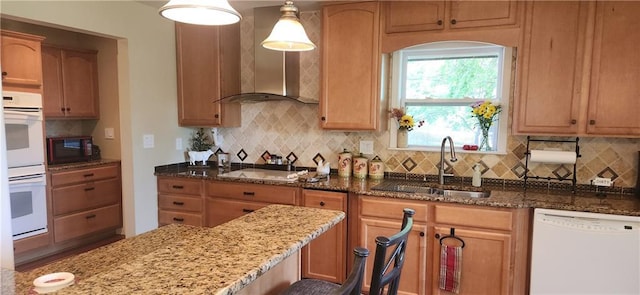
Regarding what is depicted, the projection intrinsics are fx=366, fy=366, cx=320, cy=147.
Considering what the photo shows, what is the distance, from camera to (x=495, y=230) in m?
2.35

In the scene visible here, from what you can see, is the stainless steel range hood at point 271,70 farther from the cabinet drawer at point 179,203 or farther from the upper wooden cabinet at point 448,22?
the cabinet drawer at point 179,203

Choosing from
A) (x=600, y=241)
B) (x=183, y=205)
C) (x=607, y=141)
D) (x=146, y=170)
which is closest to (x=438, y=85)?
(x=607, y=141)

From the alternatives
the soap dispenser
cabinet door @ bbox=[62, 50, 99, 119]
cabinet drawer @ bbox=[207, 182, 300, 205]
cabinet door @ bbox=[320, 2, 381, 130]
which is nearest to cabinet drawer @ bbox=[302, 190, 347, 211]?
cabinet drawer @ bbox=[207, 182, 300, 205]

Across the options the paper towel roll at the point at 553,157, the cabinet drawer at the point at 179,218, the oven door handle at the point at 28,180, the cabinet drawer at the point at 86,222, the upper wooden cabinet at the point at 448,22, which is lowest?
the cabinet drawer at the point at 86,222

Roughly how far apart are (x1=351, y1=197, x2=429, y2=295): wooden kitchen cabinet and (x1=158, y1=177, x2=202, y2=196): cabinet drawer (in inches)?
59.8

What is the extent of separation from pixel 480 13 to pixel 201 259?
2.52m

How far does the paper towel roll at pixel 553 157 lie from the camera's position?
2.49m

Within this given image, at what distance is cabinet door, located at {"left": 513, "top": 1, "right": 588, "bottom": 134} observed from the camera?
239cm

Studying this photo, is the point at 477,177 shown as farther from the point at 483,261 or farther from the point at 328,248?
the point at 328,248

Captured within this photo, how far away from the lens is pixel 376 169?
3111 mm

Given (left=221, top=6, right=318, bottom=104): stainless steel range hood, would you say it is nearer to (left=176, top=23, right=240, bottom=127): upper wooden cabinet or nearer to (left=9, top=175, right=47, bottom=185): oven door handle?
(left=176, top=23, right=240, bottom=127): upper wooden cabinet

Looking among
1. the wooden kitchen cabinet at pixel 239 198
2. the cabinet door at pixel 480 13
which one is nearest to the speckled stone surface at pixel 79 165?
the wooden kitchen cabinet at pixel 239 198

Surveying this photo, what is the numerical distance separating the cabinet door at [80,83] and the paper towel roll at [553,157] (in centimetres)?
435

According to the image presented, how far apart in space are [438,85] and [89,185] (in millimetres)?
3519
